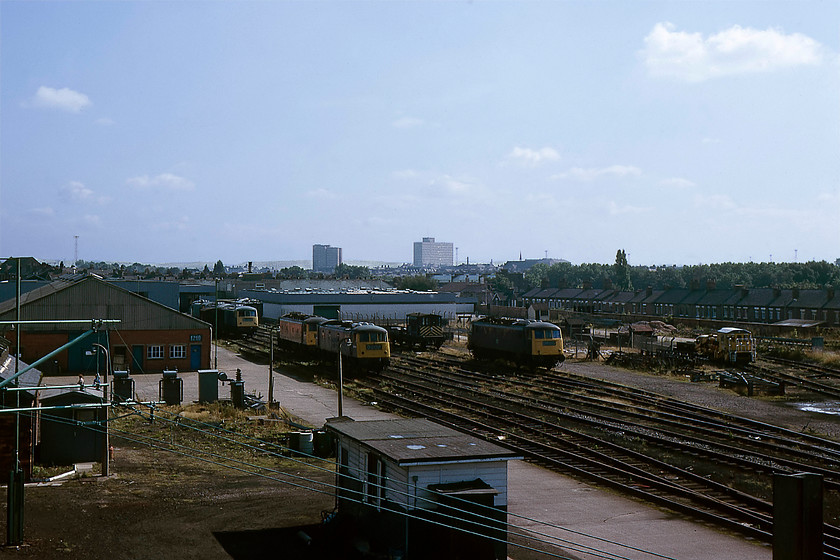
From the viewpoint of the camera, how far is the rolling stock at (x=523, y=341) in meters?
47.8

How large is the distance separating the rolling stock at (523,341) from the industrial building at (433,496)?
3143 centimetres

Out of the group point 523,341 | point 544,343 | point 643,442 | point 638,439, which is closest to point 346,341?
point 523,341

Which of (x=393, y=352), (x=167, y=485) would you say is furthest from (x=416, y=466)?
(x=393, y=352)

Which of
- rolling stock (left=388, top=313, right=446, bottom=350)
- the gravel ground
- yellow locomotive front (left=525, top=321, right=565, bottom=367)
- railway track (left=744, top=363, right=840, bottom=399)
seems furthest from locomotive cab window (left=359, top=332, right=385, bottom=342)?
railway track (left=744, top=363, right=840, bottom=399)

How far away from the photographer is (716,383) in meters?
45.4

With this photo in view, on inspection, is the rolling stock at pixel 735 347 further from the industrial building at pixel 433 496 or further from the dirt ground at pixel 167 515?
the industrial building at pixel 433 496

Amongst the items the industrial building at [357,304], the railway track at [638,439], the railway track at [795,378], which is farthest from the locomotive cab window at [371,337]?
the industrial building at [357,304]

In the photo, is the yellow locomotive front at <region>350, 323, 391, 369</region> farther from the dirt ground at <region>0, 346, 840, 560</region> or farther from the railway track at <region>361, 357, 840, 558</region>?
the dirt ground at <region>0, 346, 840, 560</region>

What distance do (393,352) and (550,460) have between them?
38.8 metres

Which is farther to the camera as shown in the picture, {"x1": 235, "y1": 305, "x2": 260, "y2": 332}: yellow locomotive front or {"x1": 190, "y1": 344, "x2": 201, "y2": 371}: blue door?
{"x1": 235, "y1": 305, "x2": 260, "y2": 332}: yellow locomotive front

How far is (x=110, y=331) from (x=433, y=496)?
39.6 meters

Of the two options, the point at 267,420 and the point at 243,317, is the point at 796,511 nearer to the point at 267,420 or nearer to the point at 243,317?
the point at 267,420

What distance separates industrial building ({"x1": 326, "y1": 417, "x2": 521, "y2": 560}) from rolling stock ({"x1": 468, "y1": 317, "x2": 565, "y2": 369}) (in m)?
31.4

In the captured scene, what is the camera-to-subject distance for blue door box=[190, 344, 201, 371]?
51.7 m
